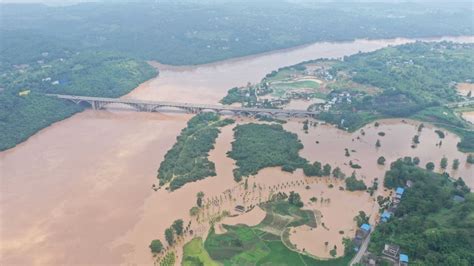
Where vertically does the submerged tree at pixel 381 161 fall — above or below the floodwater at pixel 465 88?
below

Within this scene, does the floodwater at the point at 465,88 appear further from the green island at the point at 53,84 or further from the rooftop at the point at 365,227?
the green island at the point at 53,84

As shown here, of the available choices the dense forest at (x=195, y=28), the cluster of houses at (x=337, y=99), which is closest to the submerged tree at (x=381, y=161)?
the cluster of houses at (x=337, y=99)

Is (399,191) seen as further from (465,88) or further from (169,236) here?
(465,88)

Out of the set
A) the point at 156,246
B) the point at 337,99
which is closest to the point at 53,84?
the point at 337,99

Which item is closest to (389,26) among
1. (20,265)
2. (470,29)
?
(470,29)

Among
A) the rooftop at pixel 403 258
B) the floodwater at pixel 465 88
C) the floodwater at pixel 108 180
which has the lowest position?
the floodwater at pixel 108 180

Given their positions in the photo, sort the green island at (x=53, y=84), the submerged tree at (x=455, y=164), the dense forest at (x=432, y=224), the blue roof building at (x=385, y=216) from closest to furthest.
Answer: the dense forest at (x=432, y=224)
the blue roof building at (x=385, y=216)
the submerged tree at (x=455, y=164)
the green island at (x=53, y=84)

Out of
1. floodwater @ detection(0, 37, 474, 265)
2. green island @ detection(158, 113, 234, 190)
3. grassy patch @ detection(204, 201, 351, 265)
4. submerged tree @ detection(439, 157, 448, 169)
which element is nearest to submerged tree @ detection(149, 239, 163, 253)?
floodwater @ detection(0, 37, 474, 265)
